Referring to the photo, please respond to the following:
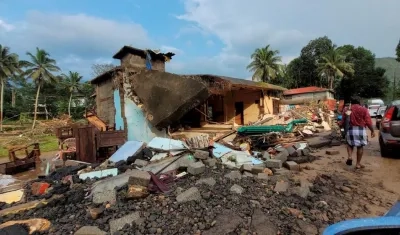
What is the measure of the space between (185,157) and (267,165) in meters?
2.29

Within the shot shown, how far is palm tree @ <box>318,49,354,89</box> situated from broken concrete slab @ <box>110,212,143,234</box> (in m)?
42.1

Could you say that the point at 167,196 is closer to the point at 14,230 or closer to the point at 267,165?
the point at 14,230

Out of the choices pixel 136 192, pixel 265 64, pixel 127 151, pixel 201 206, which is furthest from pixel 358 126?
pixel 265 64

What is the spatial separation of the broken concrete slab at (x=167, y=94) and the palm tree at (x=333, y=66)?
1421 inches

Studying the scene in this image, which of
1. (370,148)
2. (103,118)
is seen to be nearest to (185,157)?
(370,148)

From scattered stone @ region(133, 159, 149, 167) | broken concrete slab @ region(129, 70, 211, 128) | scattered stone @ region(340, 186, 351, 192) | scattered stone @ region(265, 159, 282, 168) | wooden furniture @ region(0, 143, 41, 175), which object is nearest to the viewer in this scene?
scattered stone @ region(340, 186, 351, 192)

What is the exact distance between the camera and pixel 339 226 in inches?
69.7

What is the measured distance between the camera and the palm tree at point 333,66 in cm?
3941

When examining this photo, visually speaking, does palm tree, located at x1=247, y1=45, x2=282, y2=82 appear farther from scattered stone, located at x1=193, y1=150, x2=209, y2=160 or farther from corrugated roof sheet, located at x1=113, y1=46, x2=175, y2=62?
scattered stone, located at x1=193, y1=150, x2=209, y2=160

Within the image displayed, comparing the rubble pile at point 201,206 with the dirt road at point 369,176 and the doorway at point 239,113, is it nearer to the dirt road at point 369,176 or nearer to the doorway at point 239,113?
the dirt road at point 369,176

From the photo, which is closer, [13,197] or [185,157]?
[13,197]

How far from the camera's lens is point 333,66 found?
3941 cm

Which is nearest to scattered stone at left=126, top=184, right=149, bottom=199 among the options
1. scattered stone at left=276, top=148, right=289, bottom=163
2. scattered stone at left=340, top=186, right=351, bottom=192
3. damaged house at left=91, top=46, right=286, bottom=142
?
scattered stone at left=340, top=186, right=351, bottom=192

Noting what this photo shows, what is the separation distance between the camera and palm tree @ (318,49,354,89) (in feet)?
129
